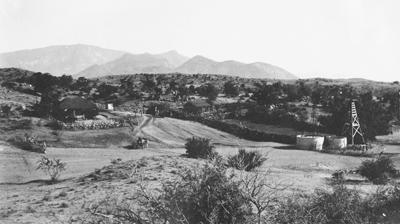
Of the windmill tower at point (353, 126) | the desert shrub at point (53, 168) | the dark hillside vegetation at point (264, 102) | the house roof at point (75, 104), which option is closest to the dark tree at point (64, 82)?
the dark hillside vegetation at point (264, 102)

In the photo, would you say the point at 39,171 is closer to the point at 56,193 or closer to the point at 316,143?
the point at 56,193

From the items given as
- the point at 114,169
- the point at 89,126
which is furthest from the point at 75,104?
the point at 114,169

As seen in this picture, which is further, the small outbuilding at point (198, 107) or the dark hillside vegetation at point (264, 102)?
the small outbuilding at point (198, 107)

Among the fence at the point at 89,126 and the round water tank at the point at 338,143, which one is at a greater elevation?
the fence at the point at 89,126

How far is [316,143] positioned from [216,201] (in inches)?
1082

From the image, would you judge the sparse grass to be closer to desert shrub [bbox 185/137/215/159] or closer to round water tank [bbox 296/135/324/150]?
round water tank [bbox 296/135/324/150]

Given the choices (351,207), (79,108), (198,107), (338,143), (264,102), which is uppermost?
(264,102)

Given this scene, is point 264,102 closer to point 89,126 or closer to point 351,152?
point 351,152

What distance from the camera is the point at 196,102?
6391 cm

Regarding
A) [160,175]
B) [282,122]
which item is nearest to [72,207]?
[160,175]

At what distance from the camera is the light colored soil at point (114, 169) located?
495 inches

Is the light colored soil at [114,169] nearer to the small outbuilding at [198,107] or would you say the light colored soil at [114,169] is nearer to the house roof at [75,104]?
the house roof at [75,104]

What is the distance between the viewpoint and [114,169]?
58.1 feet

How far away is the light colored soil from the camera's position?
41.2ft
